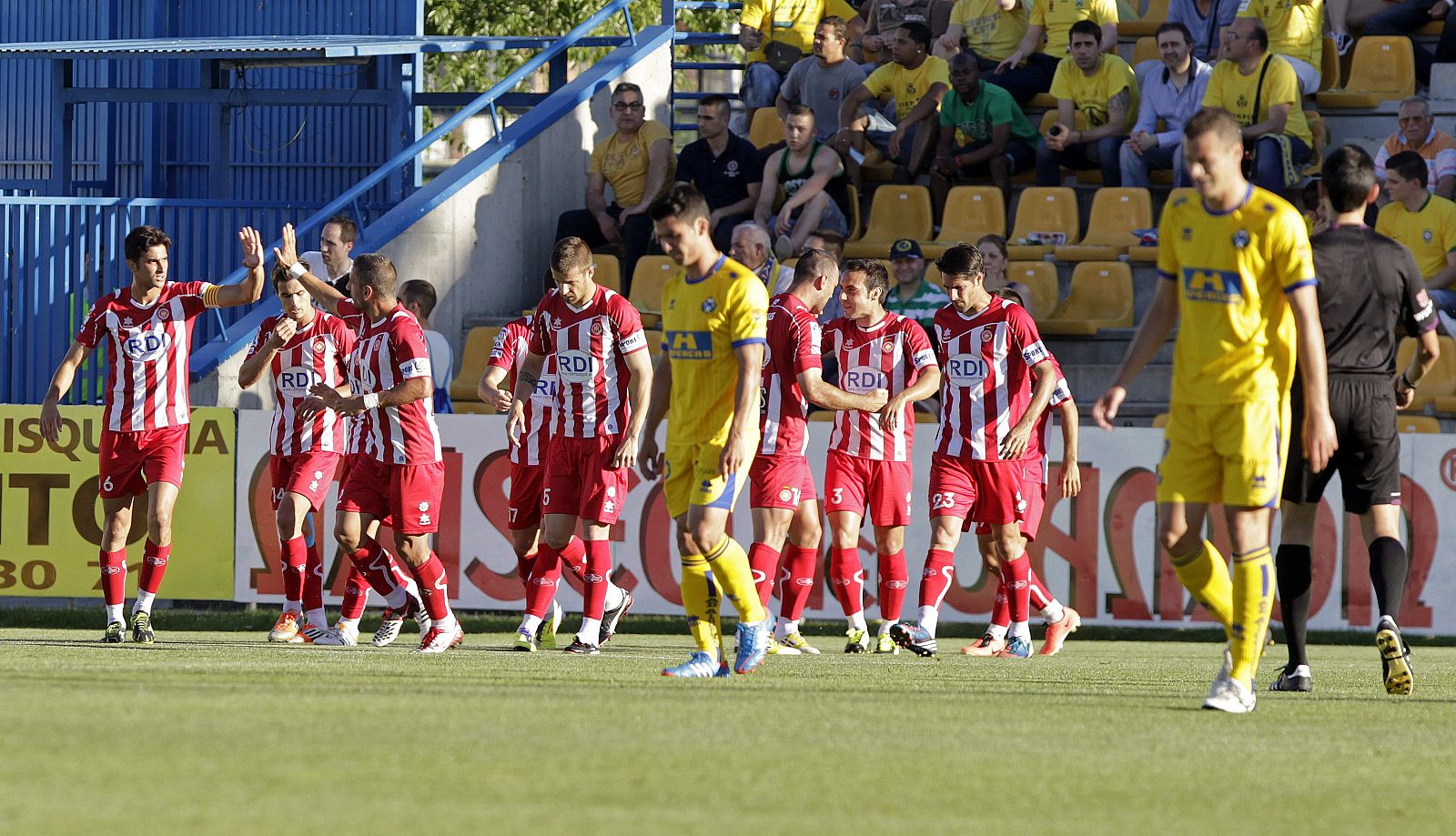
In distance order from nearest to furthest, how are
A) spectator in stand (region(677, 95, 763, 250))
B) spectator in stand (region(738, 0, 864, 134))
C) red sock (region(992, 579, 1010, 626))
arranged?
red sock (region(992, 579, 1010, 626)), spectator in stand (region(677, 95, 763, 250)), spectator in stand (region(738, 0, 864, 134))

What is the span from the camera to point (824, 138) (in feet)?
55.5

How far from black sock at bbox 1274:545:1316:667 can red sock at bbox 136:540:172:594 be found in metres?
6.20

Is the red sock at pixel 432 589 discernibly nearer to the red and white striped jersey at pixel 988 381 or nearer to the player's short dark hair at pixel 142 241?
Result: the player's short dark hair at pixel 142 241

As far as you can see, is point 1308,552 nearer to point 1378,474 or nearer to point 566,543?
point 1378,474

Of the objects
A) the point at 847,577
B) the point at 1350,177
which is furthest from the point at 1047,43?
the point at 1350,177

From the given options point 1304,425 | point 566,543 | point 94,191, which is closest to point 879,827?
point 1304,425

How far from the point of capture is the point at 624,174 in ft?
55.5

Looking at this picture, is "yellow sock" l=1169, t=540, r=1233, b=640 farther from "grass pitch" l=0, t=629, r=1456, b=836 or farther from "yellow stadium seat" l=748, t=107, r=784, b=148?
"yellow stadium seat" l=748, t=107, r=784, b=148

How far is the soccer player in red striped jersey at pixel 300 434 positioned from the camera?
11312 millimetres

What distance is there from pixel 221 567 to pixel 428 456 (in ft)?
12.3

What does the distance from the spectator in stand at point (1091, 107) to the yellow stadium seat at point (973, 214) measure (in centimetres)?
61

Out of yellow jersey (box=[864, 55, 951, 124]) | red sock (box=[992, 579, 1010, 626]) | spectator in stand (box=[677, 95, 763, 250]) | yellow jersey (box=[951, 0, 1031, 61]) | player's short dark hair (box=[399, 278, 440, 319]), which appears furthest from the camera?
yellow jersey (box=[951, 0, 1031, 61])

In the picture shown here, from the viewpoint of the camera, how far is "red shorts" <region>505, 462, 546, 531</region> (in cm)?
1093

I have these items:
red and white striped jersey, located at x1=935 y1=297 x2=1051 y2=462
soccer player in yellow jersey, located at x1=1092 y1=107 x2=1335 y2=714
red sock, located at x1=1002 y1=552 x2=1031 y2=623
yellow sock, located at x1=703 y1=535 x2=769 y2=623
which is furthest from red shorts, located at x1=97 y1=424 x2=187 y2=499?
soccer player in yellow jersey, located at x1=1092 y1=107 x2=1335 y2=714
